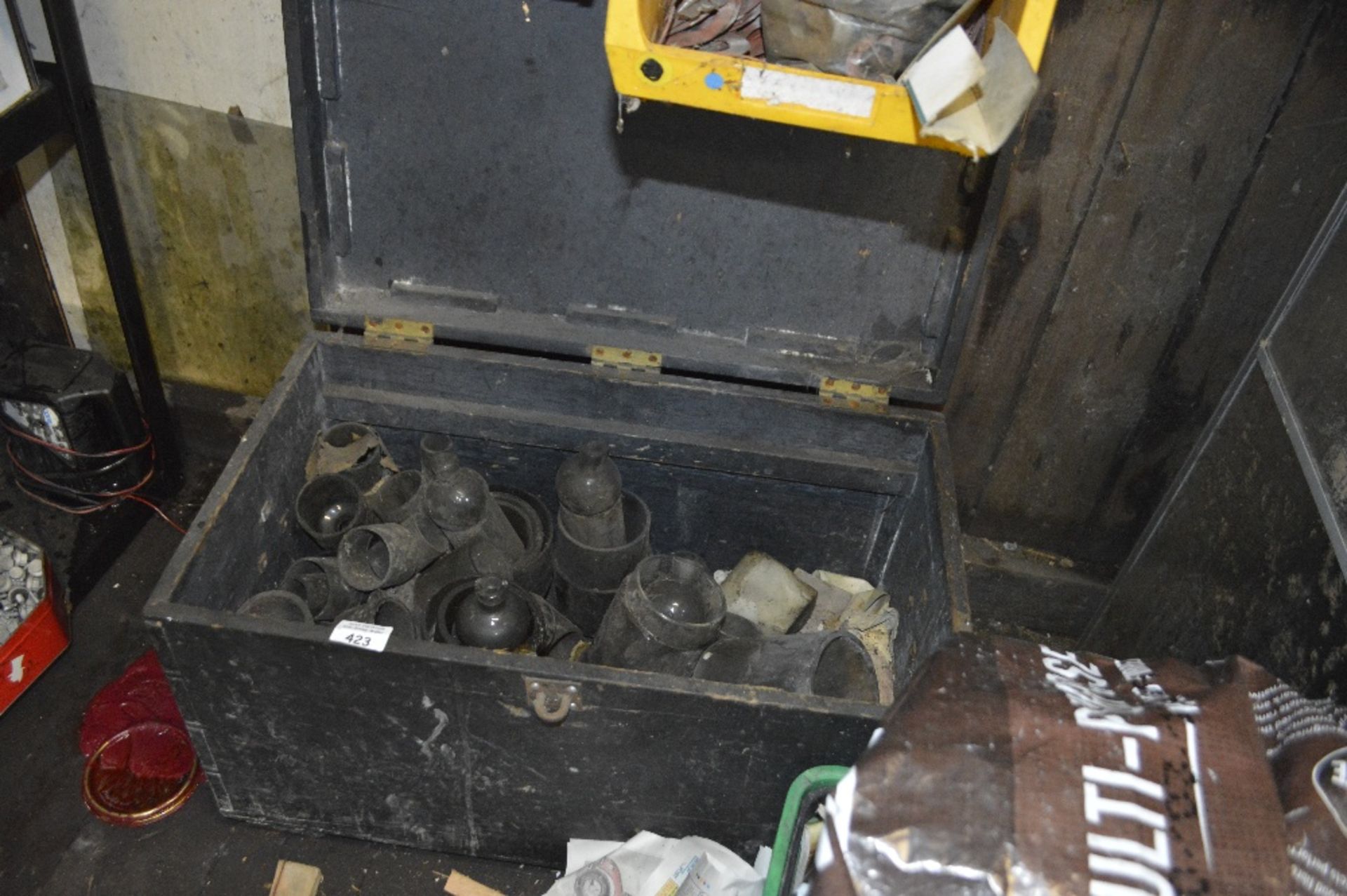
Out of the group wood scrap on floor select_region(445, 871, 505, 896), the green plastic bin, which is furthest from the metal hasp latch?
wood scrap on floor select_region(445, 871, 505, 896)

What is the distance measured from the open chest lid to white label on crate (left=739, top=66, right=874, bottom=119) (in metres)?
0.41

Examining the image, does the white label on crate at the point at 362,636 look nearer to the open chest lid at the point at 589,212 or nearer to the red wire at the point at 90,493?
the open chest lid at the point at 589,212

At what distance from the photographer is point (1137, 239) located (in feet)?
5.93

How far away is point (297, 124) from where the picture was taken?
58.8 inches

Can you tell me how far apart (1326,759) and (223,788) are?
1472mm

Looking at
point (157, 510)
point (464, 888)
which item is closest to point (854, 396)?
point (464, 888)

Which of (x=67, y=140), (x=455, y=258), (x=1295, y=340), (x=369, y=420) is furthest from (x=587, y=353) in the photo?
(x=67, y=140)

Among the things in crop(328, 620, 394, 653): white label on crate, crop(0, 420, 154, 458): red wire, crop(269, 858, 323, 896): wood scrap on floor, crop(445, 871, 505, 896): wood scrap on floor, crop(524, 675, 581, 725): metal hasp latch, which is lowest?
crop(445, 871, 505, 896): wood scrap on floor

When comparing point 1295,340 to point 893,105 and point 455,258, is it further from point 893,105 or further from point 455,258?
point 455,258

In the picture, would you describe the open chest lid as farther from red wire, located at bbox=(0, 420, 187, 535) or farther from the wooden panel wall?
red wire, located at bbox=(0, 420, 187, 535)

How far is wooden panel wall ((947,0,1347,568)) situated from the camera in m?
1.61

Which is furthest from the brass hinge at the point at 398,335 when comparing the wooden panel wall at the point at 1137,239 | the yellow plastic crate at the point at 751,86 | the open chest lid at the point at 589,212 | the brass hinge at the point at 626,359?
the wooden panel wall at the point at 1137,239

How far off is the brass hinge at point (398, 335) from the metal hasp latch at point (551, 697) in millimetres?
742

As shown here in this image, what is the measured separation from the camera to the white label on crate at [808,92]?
1.12 meters
